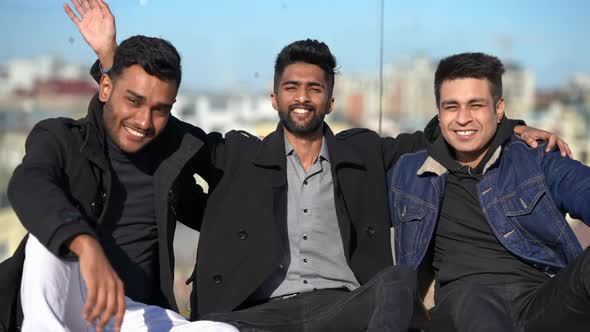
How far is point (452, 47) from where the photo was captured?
4.55m

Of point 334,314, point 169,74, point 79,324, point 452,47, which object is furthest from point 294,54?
point 452,47

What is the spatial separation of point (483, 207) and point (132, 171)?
120cm

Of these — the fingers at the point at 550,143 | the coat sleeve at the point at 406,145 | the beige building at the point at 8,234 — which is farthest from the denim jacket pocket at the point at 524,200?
the beige building at the point at 8,234

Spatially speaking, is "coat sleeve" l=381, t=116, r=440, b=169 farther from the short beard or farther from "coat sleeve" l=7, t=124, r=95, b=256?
"coat sleeve" l=7, t=124, r=95, b=256

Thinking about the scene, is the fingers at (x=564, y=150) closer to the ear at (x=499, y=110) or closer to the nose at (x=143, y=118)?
the ear at (x=499, y=110)

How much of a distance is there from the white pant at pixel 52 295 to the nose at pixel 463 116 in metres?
1.10

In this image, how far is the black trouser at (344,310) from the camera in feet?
8.05

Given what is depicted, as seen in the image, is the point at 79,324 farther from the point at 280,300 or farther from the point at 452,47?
the point at 452,47

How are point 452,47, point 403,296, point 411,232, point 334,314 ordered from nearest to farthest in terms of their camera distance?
point 403,296 → point 334,314 → point 411,232 → point 452,47

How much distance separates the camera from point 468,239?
2902 millimetres

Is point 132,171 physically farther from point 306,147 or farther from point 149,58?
point 306,147

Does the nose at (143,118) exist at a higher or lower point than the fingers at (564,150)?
higher

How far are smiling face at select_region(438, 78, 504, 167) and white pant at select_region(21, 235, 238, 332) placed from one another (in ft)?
3.53

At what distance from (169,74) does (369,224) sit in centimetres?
87
